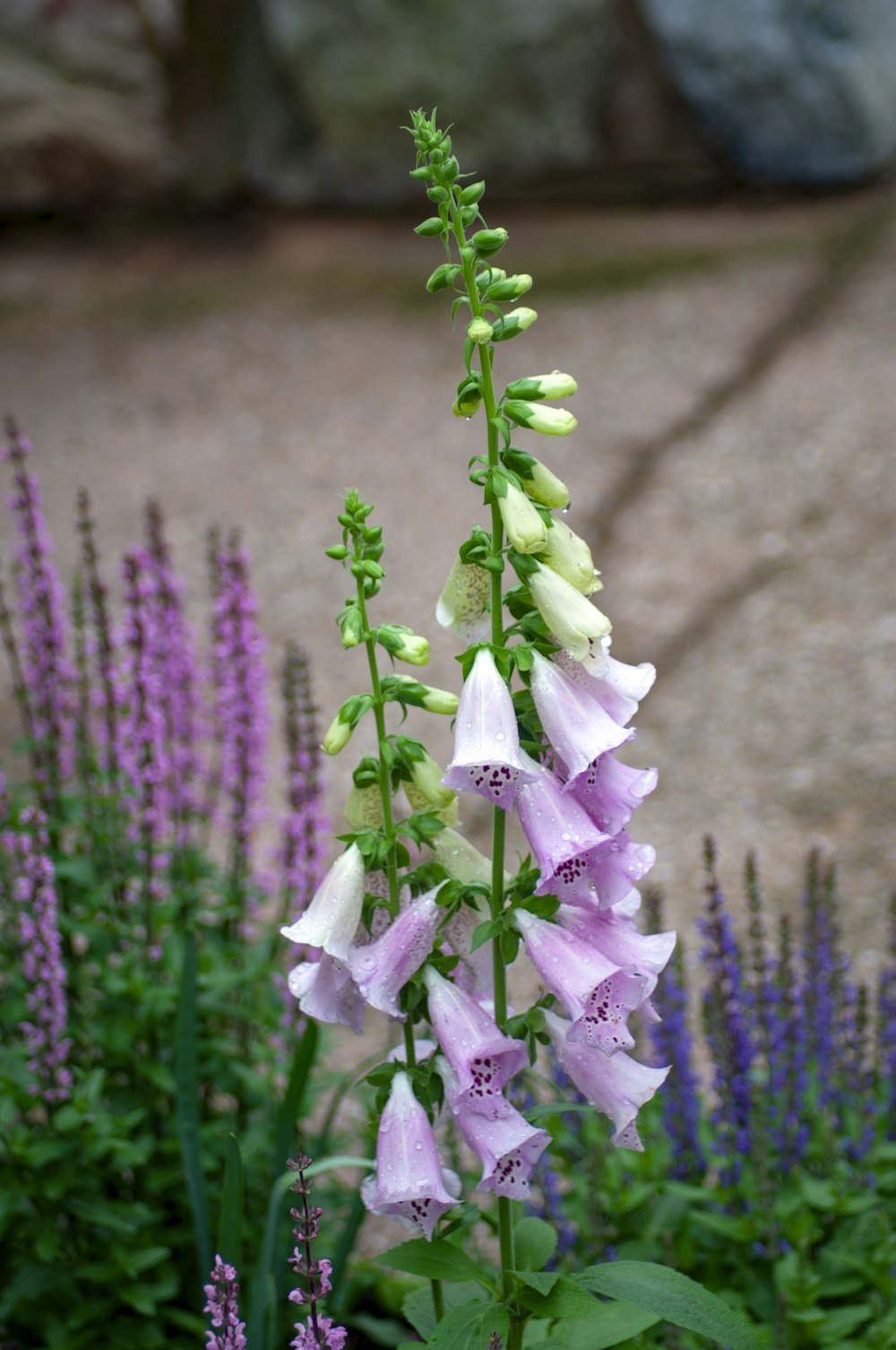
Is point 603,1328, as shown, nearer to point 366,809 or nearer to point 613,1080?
point 613,1080

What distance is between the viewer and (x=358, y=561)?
5.70 ft

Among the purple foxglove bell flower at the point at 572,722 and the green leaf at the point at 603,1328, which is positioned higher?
the purple foxglove bell flower at the point at 572,722

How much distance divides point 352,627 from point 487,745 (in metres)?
0.21

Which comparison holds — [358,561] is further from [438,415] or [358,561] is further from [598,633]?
[438,415]

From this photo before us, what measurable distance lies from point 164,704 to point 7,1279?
1085mm

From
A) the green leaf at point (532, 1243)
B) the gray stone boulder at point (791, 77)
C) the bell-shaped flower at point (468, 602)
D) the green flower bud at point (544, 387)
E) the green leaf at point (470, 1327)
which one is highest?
the gray stone boulder at point (791, 77)

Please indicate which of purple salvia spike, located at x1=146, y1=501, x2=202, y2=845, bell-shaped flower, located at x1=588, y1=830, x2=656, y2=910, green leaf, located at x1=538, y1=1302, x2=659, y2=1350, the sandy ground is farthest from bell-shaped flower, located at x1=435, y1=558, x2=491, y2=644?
the sandy ground

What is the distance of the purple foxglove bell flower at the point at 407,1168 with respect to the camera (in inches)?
67.7

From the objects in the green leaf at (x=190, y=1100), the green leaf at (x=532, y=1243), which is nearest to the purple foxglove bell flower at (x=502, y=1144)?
the green leaf at (x=532, y=1243)

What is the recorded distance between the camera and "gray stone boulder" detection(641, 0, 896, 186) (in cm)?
674

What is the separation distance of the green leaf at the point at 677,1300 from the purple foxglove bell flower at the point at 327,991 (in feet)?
1.38

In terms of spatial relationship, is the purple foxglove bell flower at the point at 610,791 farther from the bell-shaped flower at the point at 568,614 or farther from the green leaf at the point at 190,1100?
the green leaf at the point at 190,1100

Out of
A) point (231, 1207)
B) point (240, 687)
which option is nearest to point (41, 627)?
point (240, 687)

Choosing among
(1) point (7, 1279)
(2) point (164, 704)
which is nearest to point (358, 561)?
(2) point (164, 704)
